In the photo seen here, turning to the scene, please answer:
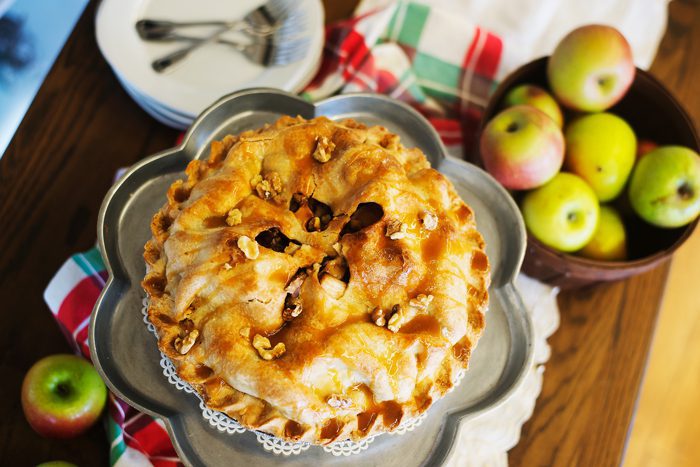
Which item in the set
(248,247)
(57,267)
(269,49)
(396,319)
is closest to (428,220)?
(396,319)

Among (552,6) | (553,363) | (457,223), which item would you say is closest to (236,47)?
(457,223)

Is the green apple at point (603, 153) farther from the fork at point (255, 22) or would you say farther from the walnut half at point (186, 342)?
the walnut half at point (186, 342)

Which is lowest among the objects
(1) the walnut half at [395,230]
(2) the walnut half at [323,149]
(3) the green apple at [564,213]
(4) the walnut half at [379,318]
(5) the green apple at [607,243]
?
(5) the green apple at [607,243]

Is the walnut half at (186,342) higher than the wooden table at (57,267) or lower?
higher

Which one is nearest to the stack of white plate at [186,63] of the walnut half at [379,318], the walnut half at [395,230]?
the walnut half at [395,230]

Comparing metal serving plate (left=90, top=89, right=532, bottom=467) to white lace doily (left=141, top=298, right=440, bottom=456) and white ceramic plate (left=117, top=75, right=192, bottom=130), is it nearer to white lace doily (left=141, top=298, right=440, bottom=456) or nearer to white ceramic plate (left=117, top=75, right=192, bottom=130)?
white lace doily (left=141, top=298, right=440, bottom=456)

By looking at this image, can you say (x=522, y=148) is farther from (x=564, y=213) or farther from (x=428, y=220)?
(x=428, y=220)
